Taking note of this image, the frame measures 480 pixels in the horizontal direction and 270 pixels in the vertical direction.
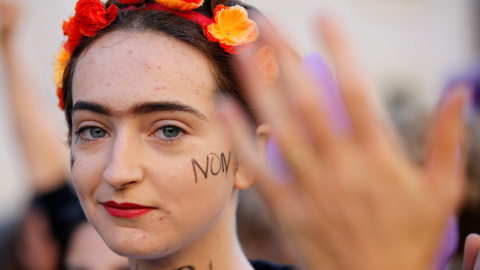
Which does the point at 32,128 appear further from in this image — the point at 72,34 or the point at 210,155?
the point at 210,155

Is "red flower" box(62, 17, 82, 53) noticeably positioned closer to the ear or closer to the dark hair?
the dark hair

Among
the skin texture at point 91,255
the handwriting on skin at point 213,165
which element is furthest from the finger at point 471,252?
the skin texture at point 91,255

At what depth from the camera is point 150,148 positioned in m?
1.88

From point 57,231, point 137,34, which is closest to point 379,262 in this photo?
point 137,34

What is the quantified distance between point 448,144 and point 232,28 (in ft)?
3.62

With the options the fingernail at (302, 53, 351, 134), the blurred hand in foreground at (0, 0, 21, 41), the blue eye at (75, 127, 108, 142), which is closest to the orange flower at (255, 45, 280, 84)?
the blue eye at (75, 127, 108, 142)

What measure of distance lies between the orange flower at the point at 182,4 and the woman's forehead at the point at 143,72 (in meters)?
0.16

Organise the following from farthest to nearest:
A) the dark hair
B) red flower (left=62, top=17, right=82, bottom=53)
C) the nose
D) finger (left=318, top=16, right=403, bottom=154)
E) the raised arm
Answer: the raised arm → red flower (left=62, top=17, right=82, bottom=53) → the dark hair → the nose → finger (left=318, top=16, right=403, bottom=154)

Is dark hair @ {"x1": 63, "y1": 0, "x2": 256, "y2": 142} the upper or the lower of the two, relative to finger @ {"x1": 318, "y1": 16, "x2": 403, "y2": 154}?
lower

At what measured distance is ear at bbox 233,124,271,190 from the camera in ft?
6.64

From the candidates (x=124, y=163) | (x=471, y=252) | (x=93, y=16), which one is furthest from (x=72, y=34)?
(x=471, y=252)

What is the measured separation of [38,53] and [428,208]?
5.76 metres

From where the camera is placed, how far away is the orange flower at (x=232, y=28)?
201 centimetres

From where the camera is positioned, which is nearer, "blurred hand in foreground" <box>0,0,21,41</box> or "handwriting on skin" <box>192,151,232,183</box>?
"handwriting on skin" <box>192,151,232,183</box>
